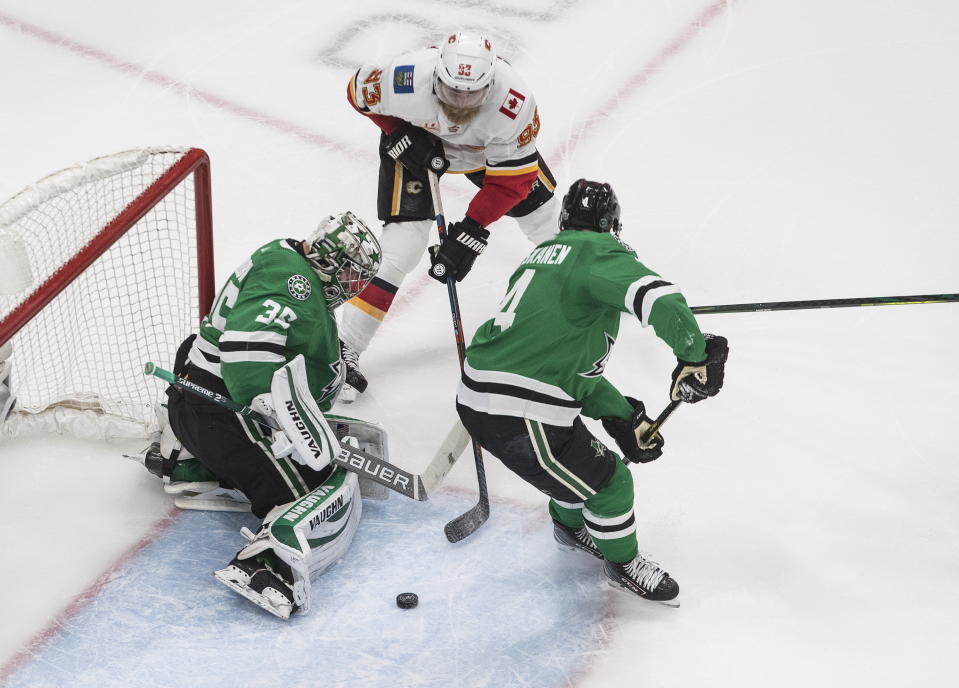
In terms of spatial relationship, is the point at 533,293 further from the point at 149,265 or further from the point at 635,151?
the point at 635,151

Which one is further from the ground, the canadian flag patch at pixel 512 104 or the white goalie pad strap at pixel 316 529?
the canadian flag patch at pixel 512 104

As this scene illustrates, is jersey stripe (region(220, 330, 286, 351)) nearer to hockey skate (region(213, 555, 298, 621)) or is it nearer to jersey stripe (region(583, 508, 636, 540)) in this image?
hockey skate (region(213, 555, 298, 621))

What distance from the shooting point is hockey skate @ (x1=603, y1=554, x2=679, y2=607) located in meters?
2.86

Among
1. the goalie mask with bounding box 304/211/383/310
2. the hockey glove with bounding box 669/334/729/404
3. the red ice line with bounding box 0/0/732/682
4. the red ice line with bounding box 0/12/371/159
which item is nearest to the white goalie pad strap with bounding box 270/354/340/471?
the goalie mask with bounding box 304/211/383/310

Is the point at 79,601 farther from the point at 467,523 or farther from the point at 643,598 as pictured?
the point at 643,598

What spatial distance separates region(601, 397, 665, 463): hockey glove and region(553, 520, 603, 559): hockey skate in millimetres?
220

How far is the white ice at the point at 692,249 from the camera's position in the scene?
2.90 metres

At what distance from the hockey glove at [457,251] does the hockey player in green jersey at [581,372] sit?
26.4 inches

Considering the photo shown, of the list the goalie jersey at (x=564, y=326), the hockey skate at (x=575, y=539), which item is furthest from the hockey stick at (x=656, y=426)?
the hockey skate at (x=575, y=539)

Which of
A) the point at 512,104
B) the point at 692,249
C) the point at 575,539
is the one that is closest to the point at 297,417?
the point at 575,539

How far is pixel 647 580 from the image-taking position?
285 centimetres

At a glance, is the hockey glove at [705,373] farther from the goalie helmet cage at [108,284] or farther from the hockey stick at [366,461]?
the goalie helmet cage at [108,284]

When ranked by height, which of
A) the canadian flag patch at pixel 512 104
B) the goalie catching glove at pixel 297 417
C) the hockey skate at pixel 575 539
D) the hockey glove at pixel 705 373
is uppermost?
the canadian flag patch at pixel 512 104

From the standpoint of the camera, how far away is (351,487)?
2.99 meters
